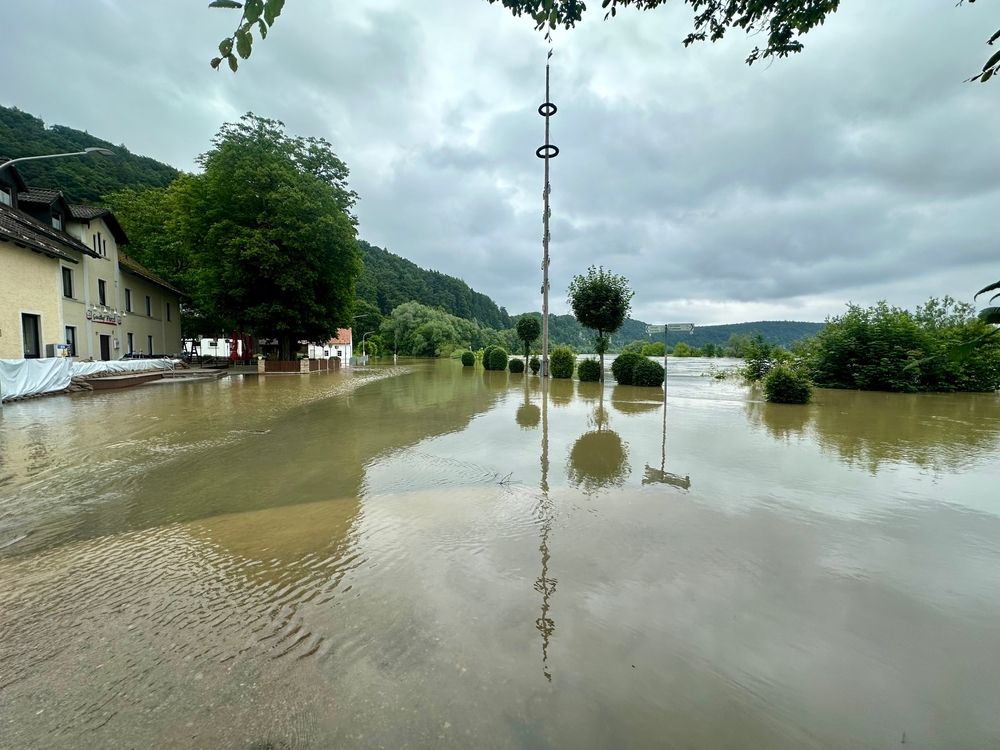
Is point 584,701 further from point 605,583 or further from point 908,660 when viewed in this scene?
point 908,660

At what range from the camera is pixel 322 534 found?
4.25m

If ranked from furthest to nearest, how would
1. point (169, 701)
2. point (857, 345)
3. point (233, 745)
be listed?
1. point (857, 345)
2. point (169, 701)
3. point (233, 745)

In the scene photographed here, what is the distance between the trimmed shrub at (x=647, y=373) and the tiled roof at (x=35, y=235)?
23.3 meters

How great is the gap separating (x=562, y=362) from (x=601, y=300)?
3881mm

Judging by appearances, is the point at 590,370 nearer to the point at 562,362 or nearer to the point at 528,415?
the point at 562,362

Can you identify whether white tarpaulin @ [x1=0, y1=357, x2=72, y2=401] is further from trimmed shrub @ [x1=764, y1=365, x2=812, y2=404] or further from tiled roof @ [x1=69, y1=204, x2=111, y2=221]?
trimmed shrub @ [x1=764, y1=365, x2=812, y2=404]

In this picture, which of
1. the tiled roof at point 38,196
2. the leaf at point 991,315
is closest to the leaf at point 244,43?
the leaf at point 991,315

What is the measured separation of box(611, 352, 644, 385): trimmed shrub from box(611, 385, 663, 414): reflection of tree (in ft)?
1.78

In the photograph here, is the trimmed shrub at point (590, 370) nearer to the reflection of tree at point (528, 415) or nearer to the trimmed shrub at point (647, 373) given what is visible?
Result: the trimmed shrub at point (647, 373)

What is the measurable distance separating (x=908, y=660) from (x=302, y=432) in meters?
9.14

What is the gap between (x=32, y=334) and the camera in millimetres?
18078

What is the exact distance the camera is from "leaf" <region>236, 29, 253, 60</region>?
1.78 m

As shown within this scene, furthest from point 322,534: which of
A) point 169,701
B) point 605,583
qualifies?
point 605,583

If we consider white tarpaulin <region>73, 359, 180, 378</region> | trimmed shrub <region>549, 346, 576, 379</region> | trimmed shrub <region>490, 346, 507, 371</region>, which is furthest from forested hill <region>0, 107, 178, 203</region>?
trimmed shrub <region>549, 346, 576, 379</region>
